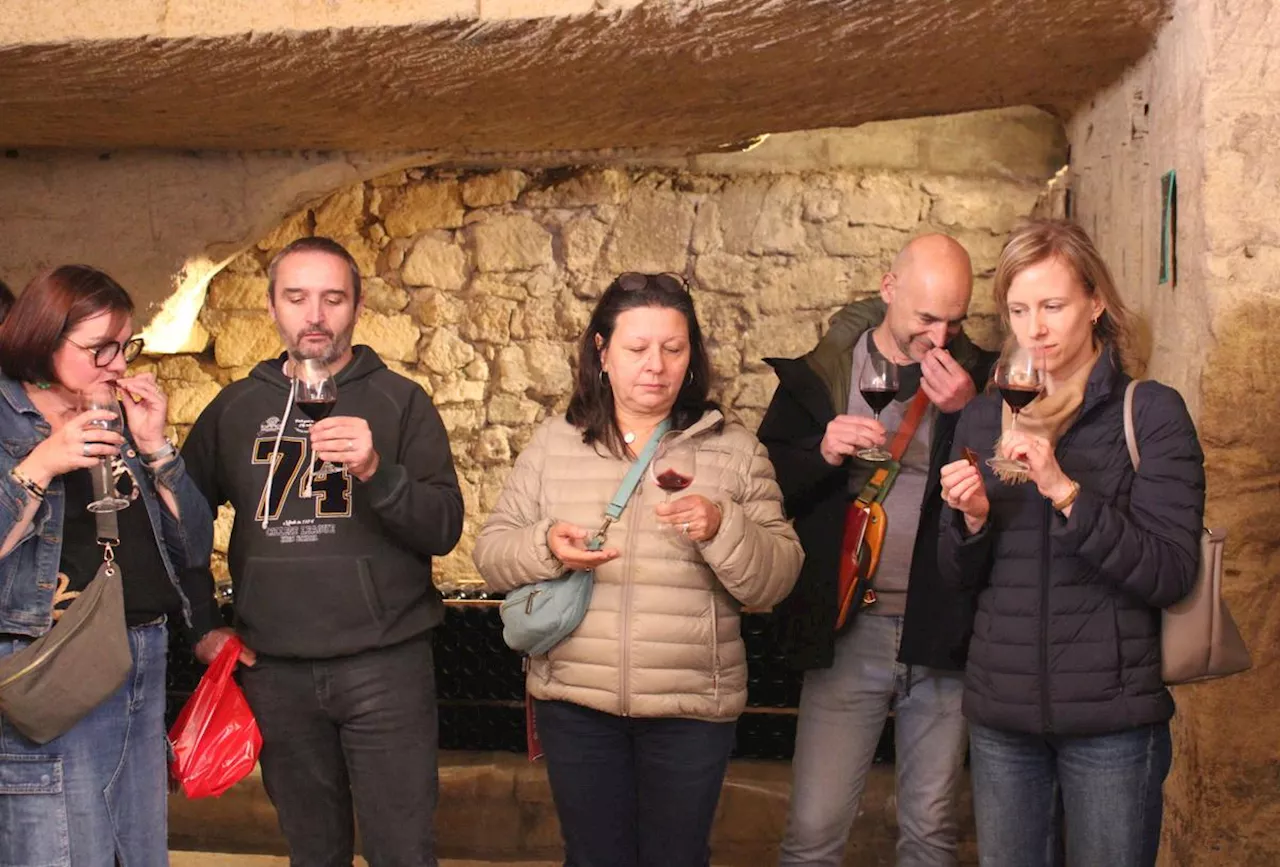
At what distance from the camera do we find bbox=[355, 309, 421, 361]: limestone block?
15.6 ft

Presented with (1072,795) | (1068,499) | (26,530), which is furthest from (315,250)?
(1072,795)

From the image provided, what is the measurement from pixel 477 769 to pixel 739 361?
5.24 feet

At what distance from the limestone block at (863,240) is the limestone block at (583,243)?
766 millimetres

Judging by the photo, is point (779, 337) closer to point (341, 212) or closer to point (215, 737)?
point (341, 212)

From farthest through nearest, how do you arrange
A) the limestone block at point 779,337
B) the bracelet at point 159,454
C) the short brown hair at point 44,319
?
the limestone block at point 779,337 → the bracelet at point 159,454 → the short brown hair at point 44,319

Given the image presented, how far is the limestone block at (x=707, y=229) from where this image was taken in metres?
4.61

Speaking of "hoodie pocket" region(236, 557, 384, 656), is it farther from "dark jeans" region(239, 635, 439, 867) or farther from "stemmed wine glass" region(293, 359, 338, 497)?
"stemmed wine glass" region(293, 359, 338, 497)

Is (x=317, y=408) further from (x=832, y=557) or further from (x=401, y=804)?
(x=832, y=557)

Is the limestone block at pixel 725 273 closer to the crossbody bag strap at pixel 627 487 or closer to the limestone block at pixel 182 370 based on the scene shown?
the limestone block at pixel 182 370

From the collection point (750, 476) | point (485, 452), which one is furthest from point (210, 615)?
point (485, 452)

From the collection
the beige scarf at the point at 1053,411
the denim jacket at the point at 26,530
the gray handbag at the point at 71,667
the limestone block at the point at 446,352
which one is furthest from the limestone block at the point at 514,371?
the beige scarf at the point at 1053,411

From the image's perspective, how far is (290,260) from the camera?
2836 millimetres

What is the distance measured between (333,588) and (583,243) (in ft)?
7.15

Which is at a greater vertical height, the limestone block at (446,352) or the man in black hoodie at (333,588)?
the limestone block at (446,352)
